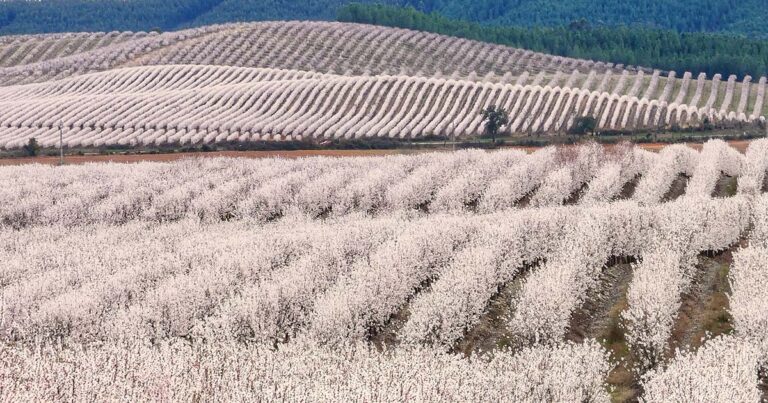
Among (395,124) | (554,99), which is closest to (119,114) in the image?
(395,124)

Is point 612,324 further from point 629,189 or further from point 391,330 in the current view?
point 629,189

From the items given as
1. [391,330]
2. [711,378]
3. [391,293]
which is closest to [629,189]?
[391,293]

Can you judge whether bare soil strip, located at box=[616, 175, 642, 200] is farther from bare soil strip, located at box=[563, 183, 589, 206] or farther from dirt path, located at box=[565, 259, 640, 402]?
dirt path, located at box=[565, 259, 640, 402]

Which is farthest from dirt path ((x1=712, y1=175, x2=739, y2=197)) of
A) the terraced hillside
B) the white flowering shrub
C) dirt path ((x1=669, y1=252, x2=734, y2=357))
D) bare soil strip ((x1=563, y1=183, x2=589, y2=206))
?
the terraced hillside

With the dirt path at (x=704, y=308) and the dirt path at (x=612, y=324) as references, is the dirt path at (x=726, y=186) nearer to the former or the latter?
the dirt path at (x=704, y=308)

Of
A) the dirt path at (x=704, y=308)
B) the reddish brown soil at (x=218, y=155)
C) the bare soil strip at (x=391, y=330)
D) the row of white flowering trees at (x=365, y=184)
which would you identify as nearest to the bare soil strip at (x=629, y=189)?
the row of white flowering trees at (x=365, y=184)
